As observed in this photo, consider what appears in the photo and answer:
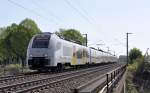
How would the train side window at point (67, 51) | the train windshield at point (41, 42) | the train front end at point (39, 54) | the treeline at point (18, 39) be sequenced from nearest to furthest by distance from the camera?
the train front end at point (39, 54)
the train windshield at point (41, 42)
the train side window at point (67, 51)
the treeline at point (18, 39)

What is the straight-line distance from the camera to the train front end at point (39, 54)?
32.2m

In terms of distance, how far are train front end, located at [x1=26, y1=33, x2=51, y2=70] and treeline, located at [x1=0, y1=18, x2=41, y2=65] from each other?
4663cm

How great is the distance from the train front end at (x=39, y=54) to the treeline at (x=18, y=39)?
46.6m

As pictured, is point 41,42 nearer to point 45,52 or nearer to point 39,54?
point 45,52

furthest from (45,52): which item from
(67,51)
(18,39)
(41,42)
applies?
(18,39)

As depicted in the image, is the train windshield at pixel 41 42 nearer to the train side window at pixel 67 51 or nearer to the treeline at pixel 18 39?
the train side window at pixel 67 51

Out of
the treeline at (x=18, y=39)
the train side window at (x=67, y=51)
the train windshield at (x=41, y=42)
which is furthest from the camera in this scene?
the treeline at (x=18, y=39)

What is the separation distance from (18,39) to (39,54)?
5191 centimetres

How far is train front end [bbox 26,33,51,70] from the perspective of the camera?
106 ft

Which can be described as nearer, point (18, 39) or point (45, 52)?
point (45, 52)

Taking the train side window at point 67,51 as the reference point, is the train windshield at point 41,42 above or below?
above

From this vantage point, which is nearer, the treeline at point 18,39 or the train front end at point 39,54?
the train front end at point 39,54

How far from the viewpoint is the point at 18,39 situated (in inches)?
3287

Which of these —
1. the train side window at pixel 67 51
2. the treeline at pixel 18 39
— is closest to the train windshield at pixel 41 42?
the train side window at pixel 67 51
